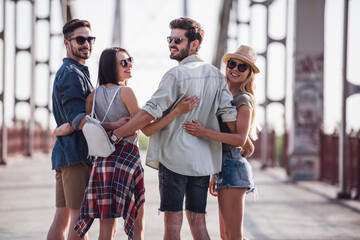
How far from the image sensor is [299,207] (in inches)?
302

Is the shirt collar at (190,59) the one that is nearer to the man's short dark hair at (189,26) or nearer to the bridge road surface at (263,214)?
the man's short dark hair at (189,26)

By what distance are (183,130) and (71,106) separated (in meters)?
0.69

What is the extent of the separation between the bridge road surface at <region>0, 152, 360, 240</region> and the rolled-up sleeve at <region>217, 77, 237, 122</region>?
2.31 meters

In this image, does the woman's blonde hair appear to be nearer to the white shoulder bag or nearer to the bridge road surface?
the white shoulder bag

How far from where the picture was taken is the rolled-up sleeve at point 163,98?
10.6 ft

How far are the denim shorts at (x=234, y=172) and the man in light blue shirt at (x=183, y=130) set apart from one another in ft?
0.20

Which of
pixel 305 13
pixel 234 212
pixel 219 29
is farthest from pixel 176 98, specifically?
pixel 219 29

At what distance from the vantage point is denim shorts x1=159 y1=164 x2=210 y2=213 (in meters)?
3.26

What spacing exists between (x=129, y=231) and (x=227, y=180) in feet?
2.13

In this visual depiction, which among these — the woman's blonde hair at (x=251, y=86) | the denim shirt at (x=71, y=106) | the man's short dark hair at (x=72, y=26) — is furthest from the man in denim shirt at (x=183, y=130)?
the man's short dark hair at (x=72, y=26)

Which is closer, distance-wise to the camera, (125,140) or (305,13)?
(125,140)

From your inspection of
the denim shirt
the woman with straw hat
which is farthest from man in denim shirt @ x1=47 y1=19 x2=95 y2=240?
the woman with straw hat

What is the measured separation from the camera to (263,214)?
275 inches

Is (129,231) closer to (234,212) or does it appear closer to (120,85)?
(234,212)
